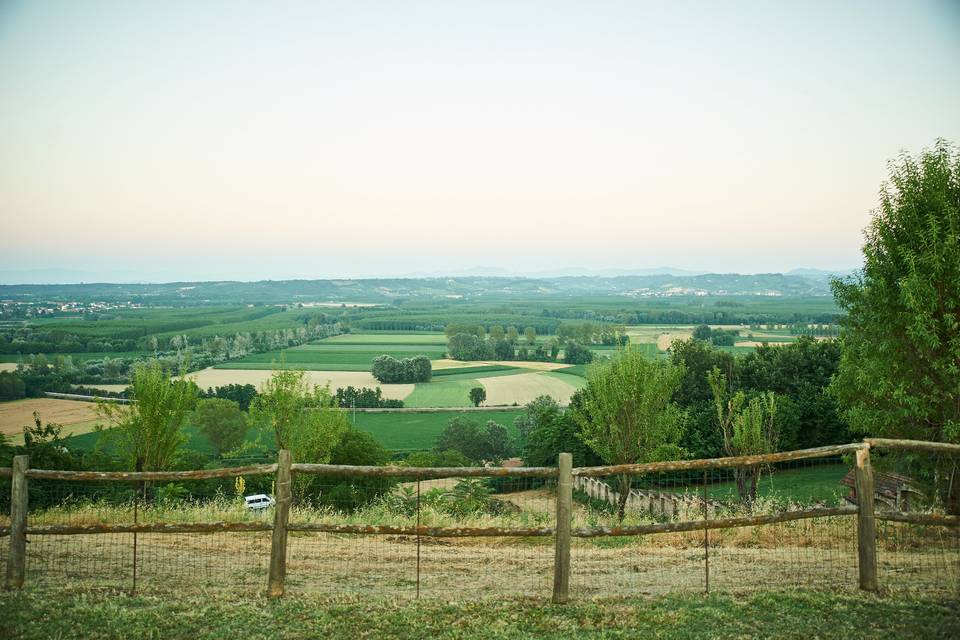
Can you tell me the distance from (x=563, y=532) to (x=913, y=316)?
938 cm

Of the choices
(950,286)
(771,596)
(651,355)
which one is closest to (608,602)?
(771,596)

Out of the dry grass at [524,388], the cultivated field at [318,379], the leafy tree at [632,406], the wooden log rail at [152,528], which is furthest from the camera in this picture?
the cultivated field at [318,379]

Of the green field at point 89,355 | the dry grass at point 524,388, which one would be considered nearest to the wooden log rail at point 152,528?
the dry grass at point 524,388

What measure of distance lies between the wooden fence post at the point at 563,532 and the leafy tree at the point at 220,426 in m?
44.6

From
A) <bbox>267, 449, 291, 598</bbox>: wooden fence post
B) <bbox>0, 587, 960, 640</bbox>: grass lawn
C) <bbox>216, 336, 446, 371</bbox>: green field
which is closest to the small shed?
<bbox>0, 587, 960, 640</bbox>: grass lawn

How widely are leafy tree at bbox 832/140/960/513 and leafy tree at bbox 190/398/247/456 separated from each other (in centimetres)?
4325

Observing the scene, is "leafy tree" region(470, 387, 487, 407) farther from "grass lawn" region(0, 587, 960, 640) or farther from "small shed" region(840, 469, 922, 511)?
"grass lawn" region(0, 587, 960, 640)

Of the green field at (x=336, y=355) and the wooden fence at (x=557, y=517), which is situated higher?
the wooden fence at (x=557, y=517)

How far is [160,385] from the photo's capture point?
18641mm

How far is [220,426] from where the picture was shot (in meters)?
47.9

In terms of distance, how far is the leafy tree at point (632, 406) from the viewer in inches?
811

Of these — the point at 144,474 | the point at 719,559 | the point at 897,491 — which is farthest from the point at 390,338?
the point at 144,474

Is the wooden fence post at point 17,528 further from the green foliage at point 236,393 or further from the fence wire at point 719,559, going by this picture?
the green foliage at point 236,393

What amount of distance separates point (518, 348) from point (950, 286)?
291 ft
